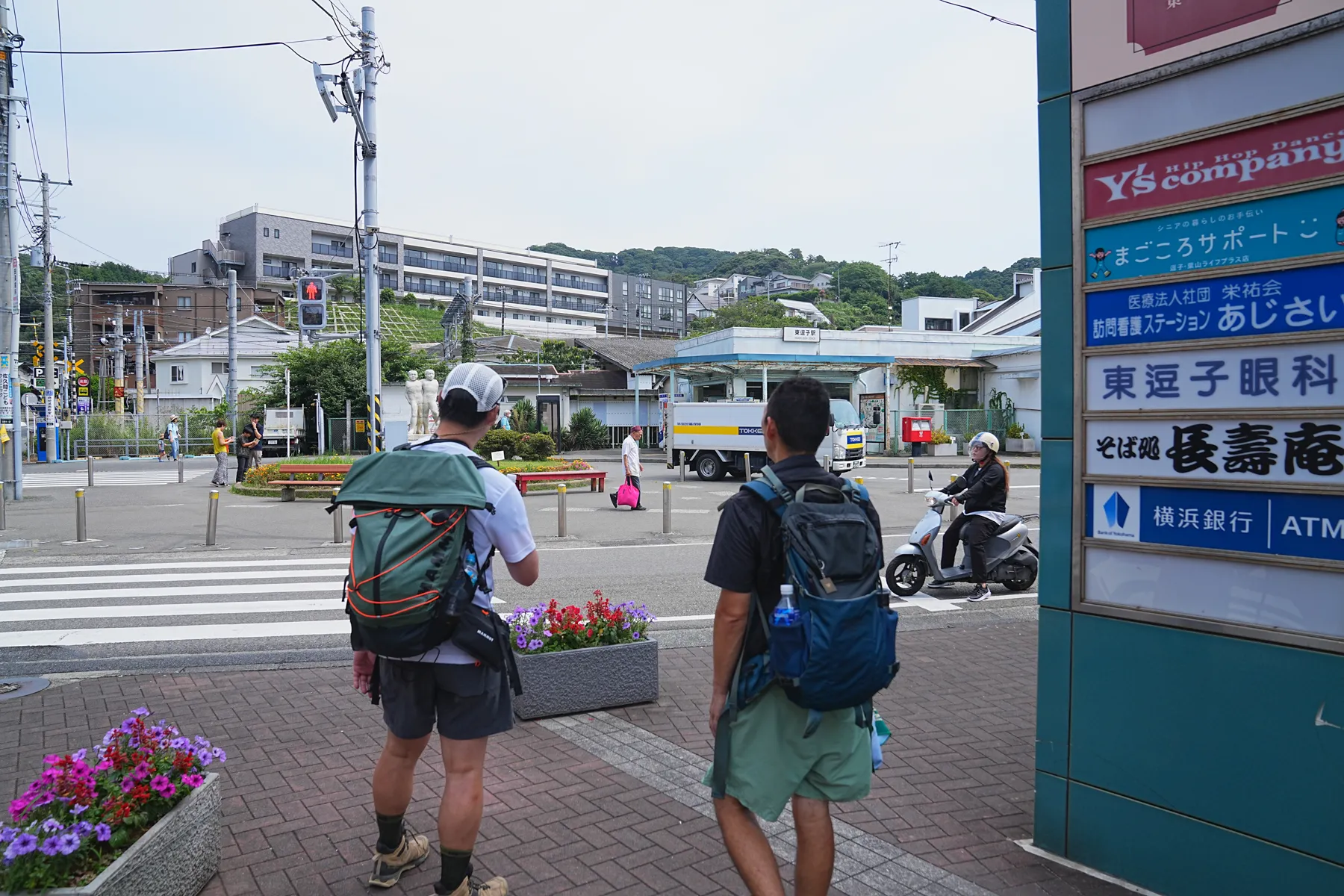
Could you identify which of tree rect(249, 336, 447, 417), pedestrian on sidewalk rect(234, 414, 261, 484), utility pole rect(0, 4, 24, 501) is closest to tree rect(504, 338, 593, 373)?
tree rect(249, 336, 447, 417)

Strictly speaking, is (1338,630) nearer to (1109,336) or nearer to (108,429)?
(1109,336)

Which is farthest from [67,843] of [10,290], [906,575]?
[10,290]

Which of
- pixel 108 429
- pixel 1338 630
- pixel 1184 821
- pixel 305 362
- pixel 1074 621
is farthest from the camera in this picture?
pixel 108 429

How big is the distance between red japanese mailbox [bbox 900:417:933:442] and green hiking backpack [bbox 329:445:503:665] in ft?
117

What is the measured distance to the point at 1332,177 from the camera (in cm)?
294

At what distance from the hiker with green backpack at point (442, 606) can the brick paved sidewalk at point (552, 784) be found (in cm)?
44

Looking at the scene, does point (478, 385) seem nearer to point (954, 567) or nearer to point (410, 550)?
point (410, 550)

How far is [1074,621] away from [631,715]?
2.85 m

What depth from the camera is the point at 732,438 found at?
27391 mm

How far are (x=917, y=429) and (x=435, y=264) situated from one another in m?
65.5

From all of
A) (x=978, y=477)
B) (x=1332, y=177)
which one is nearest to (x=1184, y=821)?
(x=1332, y=177)

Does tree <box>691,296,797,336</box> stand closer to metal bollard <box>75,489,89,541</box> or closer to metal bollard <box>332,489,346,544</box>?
metal bollard <box>332,489,346,544</box>

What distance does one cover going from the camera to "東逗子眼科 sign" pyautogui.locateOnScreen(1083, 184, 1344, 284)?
2969mm

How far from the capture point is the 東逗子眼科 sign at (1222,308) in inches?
117
